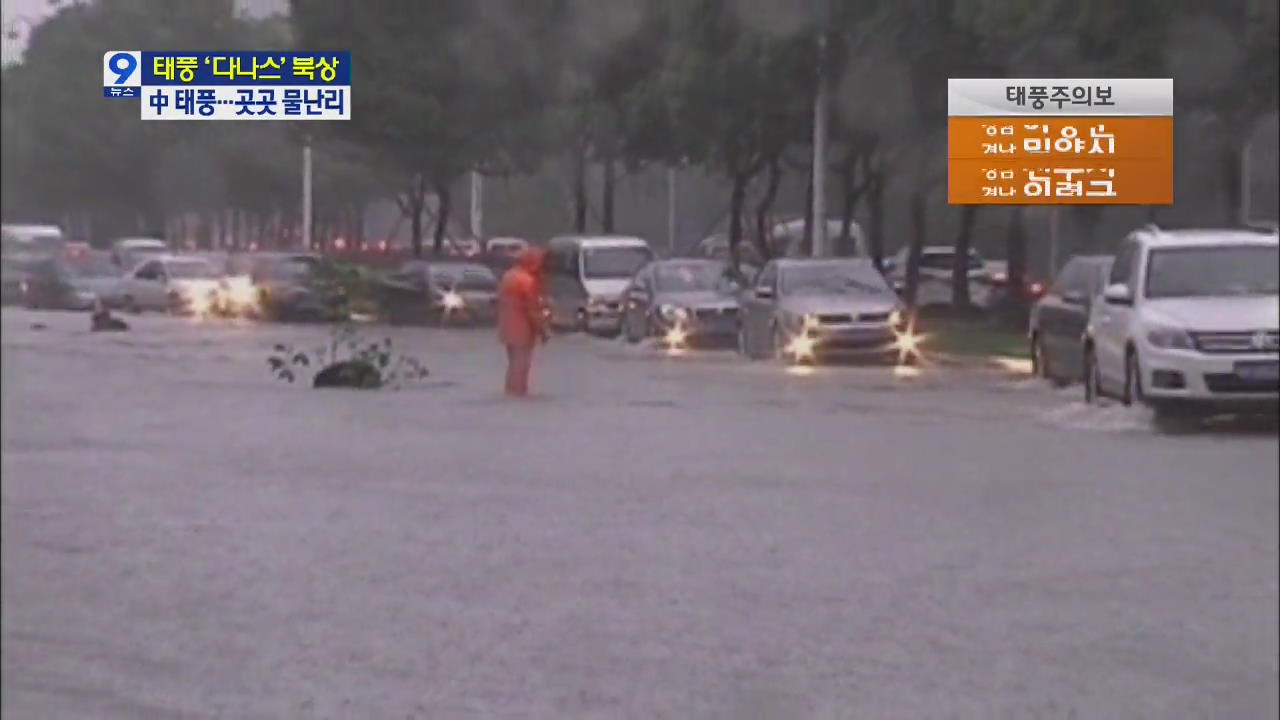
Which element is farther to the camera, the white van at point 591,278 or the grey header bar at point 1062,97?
the white van at point 591,278

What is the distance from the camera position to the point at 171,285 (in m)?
30.0

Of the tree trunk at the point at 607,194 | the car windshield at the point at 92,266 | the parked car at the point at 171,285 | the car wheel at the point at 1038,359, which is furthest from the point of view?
the car windshield at the point at 92,266

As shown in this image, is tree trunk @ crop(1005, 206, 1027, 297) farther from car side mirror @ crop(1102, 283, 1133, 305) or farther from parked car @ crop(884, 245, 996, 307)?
car side mirror @ crop(1102, 283, 1133, 305)

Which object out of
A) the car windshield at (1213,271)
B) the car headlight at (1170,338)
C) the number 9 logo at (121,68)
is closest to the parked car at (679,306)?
the car headlight at (1170,338)

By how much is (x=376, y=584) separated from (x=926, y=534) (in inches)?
144

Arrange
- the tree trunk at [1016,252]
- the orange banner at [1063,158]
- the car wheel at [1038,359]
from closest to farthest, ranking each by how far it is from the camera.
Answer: the orange banner at [1063,158], the tree trunk at [1016,252], the car wheel at [1038,359]

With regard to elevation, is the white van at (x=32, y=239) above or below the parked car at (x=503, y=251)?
above

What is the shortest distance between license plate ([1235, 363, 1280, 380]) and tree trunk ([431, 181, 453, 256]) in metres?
3.53

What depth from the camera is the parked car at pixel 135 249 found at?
20.2 metres

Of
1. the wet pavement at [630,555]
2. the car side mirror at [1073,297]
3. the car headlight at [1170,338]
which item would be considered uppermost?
the car side mirror at [1073,297]

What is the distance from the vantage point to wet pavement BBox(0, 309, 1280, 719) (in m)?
10.2

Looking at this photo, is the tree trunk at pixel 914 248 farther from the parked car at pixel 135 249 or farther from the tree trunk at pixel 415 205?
the parked car at pixel 135 249
